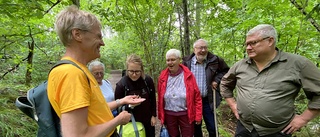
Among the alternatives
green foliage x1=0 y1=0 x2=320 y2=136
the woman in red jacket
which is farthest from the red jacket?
green foliage x1=0 y1=0 x2=320 y2=136

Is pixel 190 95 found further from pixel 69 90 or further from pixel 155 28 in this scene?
pixel 155 28

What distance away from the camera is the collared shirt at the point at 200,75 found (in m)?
3.62

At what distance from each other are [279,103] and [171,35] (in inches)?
248

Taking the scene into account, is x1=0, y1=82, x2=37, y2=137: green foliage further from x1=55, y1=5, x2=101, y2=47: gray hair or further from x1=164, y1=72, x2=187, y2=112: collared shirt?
x1=55, y1=5, x2=101, y2=47: gray hair

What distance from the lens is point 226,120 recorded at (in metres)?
5.68

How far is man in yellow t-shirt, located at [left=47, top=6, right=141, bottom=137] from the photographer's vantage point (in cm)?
104

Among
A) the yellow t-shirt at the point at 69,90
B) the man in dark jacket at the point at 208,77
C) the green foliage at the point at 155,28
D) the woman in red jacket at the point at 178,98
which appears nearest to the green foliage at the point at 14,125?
the green foliage at the point at 155,28

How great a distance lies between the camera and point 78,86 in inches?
41.9

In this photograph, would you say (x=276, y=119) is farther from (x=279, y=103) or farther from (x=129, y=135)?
(x=129, y=135)

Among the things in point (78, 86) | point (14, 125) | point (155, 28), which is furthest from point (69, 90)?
point (155, 28)

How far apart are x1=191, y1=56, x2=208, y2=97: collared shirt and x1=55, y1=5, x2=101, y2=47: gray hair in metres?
2.71

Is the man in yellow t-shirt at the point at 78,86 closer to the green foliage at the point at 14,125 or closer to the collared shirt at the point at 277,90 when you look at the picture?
the collared shirt at the point at 277,90

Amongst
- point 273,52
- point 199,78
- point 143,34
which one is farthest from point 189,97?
point 143,34

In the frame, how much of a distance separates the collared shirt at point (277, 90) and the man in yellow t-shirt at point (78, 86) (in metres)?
1.57
